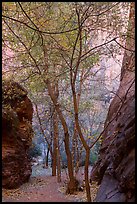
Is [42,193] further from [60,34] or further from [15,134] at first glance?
[60,34]

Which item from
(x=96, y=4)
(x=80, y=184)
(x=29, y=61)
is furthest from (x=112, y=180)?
(x=29, y=61)

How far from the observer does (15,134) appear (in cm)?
835

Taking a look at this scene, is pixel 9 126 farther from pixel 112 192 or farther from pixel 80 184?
pixel 112 192

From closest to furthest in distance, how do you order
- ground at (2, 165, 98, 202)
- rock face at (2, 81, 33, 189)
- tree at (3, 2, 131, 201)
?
tree at (3, 2, 131, 201), ground at (2, 165, 98, 202), rock face at (2, 81, 33, 189)

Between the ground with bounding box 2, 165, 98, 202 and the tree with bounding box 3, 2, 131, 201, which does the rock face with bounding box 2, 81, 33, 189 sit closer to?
the ground with bounding box 2, 165, 98, 202

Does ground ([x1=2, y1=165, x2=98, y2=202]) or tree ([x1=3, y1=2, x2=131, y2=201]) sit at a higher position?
tree ([x1=3, y1=2, x2=131, y2=201])

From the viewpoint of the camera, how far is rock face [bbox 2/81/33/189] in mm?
7461

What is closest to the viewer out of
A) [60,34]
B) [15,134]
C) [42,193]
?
[60,34]

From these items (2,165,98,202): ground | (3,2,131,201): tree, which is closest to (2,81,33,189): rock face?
(2,165,98,202): ground

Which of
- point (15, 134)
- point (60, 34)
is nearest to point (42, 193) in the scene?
point (15, 134)

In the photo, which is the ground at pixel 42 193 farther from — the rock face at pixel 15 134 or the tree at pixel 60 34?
the tree at pixel 60 34

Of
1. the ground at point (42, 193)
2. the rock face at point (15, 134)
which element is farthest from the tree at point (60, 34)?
the rock face at point (15, 134)

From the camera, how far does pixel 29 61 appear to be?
6793 mm

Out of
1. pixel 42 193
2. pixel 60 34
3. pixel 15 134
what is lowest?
pixel 42 193
